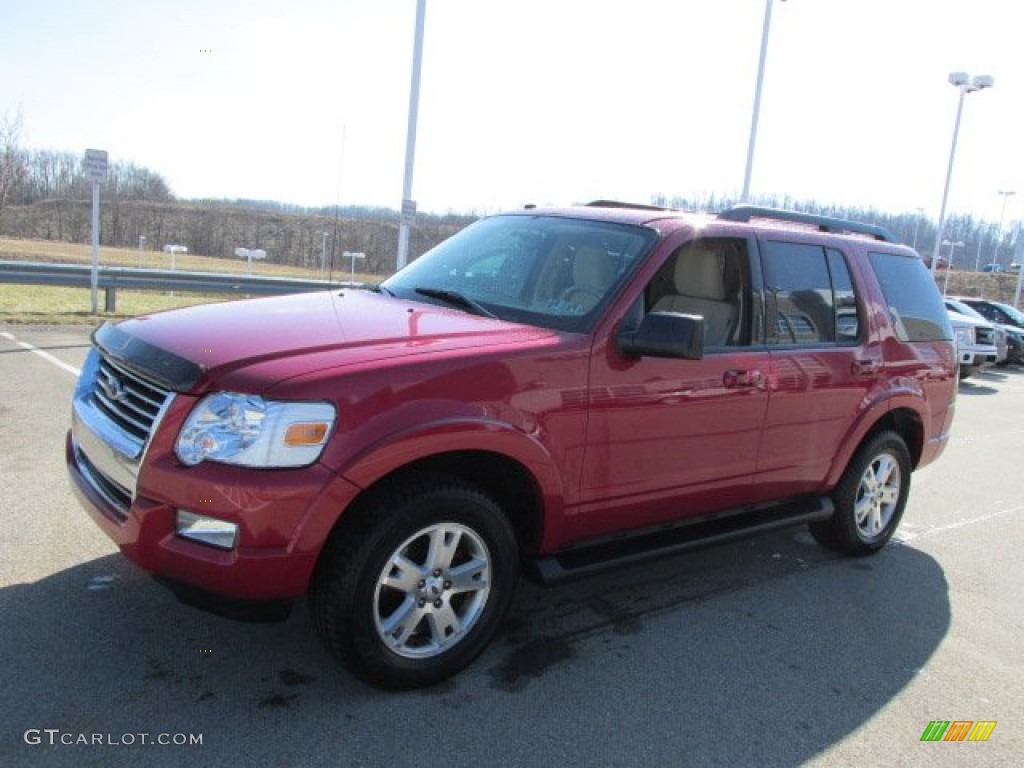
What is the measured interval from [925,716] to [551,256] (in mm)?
2630

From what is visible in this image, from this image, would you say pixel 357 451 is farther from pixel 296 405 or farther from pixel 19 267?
pixel 19 267

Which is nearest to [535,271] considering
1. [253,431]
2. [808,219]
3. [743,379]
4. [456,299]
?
[456,299]

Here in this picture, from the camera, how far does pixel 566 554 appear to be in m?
3.76

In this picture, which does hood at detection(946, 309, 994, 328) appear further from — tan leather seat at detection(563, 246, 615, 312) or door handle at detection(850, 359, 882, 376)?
tan leather seat at detection(563, 246, 615, 312)

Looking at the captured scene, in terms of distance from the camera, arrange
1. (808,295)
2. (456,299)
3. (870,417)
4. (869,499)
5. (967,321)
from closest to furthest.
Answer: (456,299) < (808,295) < (870,417) < (869,499) < (967,321)

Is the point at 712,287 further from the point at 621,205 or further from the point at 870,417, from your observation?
the point at 870,417

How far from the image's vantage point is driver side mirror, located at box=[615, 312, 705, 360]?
11.4ft

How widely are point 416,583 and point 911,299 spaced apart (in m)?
4.03

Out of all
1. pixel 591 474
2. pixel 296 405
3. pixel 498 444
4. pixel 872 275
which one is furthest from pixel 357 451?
pixel 872 275

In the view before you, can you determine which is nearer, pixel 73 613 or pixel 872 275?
pixel 73 613

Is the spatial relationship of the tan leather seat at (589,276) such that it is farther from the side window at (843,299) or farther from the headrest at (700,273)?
the side window at (843,299)

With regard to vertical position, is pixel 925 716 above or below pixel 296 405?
below

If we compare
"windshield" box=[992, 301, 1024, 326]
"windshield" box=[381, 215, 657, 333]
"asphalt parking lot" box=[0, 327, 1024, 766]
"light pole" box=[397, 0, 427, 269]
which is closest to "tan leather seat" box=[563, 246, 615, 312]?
"windshield" box=[381, 215, 657, 333]

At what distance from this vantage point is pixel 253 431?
112 inches
